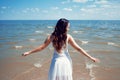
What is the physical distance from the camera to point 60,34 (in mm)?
3918

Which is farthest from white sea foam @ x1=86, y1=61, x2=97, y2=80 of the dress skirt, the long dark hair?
the long dark hair

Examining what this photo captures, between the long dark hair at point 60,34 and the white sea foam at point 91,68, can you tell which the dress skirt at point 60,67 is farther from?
→ the white sea foam at point 91,68

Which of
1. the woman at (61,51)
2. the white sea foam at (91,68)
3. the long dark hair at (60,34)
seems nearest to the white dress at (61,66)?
the woman at (61,51)

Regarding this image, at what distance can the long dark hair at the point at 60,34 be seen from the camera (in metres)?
3.87

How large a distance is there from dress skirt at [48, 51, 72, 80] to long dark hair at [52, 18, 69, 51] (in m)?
0.19

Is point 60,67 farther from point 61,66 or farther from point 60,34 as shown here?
point 60,34

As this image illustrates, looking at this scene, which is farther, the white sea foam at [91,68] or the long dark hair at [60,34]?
the white sea foam at [91,68]

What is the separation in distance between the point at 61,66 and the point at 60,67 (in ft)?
0.10

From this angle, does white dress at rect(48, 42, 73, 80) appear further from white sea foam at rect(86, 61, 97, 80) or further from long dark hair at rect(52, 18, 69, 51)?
white sea foam at rect(86, 61, 97, 80)

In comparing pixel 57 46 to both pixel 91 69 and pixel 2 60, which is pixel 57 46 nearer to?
pixel 91 69

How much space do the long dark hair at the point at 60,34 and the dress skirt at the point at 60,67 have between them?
19 cm

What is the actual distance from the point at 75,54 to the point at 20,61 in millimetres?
3422

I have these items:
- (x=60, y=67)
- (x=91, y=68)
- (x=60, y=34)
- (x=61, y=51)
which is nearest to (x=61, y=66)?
(x=60, y=67)

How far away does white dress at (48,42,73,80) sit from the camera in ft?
13.3
